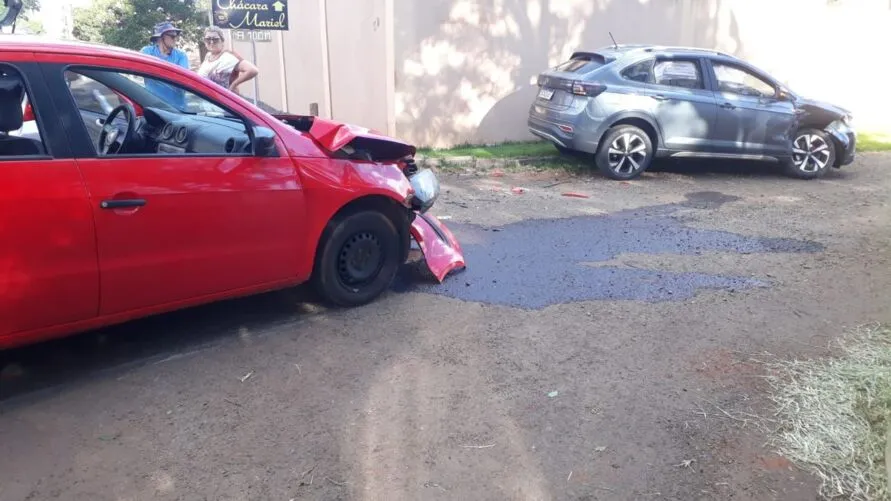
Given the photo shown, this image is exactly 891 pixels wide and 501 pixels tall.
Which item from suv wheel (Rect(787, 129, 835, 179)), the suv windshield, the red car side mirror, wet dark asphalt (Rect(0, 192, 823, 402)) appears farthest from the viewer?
suv wheel (Rect(787, 129, 835, 179))

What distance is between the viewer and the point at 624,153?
10008mm

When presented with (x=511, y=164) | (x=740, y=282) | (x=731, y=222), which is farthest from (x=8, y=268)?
(x=511, y=164)

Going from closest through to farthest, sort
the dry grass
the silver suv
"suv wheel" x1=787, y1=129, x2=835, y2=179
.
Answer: the dry grass, the silver suv, "suv wheel" x1=787, y1=129, x2=835, y2=179

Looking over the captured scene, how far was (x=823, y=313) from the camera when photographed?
5.23m

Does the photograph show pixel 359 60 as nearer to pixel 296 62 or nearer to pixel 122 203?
pixel 296 62

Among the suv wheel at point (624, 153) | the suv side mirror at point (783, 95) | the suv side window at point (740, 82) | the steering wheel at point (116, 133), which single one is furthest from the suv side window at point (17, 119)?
the suv side mirror at point (783, 95)

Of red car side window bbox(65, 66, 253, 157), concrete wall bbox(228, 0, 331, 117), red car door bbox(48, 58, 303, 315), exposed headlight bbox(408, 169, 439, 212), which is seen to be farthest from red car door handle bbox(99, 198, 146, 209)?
concrete wall bbox(228, 0, 331, 117)

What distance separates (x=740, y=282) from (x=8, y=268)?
16.8ft

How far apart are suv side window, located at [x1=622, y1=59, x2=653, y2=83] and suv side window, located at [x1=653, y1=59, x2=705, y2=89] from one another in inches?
3.0

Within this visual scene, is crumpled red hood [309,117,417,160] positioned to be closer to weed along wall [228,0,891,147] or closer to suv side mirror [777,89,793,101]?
weed along wall [228,0,891,147]

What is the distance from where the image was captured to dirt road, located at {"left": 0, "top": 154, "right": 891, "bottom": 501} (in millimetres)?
3270

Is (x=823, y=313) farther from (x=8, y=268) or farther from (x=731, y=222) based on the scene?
(x=8, y=268)

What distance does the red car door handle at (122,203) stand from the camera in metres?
3.75

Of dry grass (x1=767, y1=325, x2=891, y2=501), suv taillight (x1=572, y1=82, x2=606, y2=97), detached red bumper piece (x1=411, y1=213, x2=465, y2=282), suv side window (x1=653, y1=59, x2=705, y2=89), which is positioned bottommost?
dry grass (x1=767, y1=325, x2=891, y2=501)
